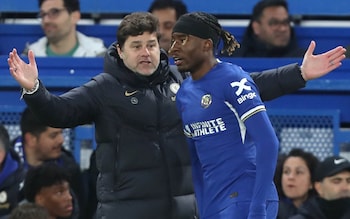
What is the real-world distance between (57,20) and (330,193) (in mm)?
2579

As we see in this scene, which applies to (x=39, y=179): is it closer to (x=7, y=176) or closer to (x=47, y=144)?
(x=7, y=176)

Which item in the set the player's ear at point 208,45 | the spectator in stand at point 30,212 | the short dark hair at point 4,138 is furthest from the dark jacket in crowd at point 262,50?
the player's ear at point 208,45

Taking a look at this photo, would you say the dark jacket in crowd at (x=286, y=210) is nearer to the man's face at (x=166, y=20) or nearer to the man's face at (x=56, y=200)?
the man's face at (x=56, y=200)

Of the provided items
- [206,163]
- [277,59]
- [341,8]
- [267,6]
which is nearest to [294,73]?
[206,163]

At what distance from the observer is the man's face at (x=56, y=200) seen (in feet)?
23.8

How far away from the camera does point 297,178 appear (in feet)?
24.5

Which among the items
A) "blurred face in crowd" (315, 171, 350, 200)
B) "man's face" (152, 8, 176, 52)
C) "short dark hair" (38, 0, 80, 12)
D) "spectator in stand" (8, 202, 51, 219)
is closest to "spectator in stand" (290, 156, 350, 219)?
"blurred face in crowd" (315, 171, 350, 200)

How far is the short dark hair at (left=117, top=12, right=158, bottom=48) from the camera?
5.79 meters

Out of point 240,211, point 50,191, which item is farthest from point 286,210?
point 240,211

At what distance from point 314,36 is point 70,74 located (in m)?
2.06

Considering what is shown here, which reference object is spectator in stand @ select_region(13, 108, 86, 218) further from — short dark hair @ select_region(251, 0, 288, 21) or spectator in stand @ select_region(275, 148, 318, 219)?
short dark hair @ select_region(251, 0, 288, 21)

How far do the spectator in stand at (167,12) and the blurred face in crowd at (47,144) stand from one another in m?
1.23

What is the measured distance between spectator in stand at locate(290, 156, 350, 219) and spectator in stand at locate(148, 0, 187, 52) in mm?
1763

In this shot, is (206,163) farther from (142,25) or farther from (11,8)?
(11,8)
